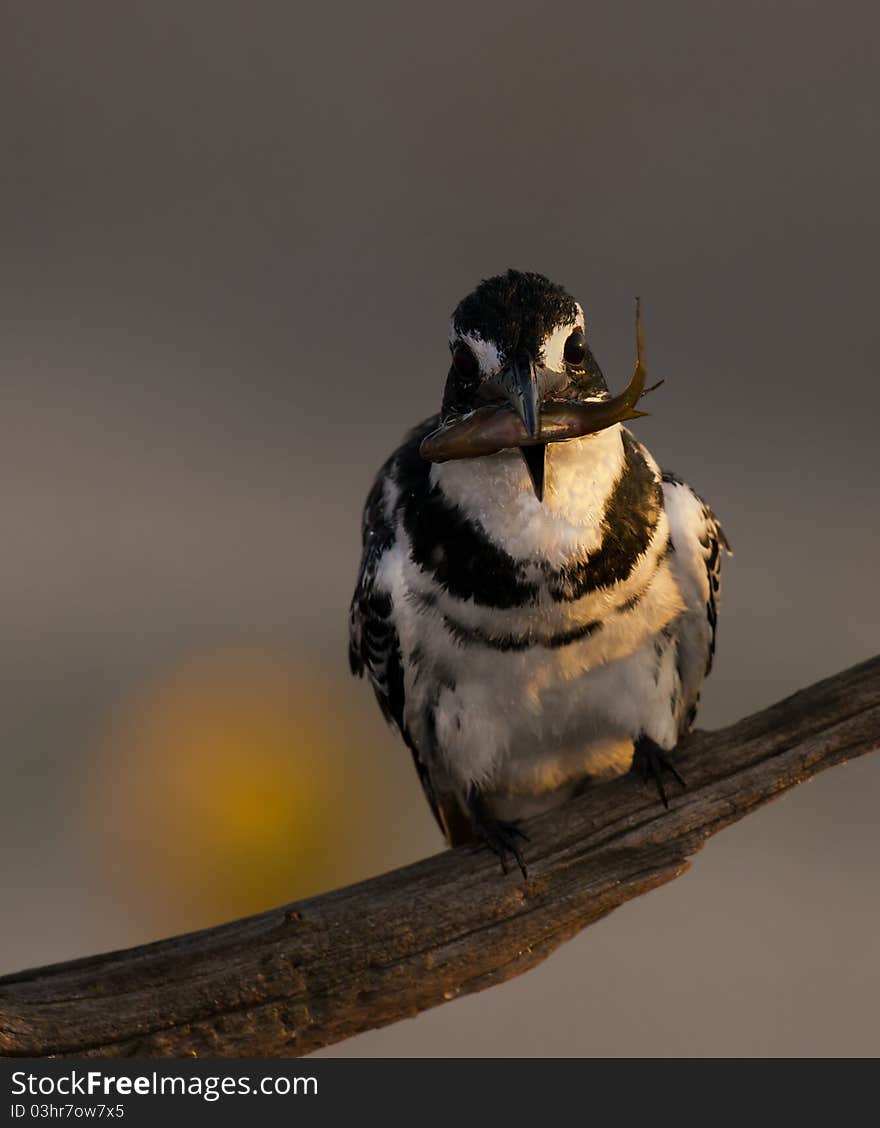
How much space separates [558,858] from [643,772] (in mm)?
157

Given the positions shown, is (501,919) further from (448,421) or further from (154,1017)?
(448,421)

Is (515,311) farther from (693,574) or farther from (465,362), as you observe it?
(693,574)

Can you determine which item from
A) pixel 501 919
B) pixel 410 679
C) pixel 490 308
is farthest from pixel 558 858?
pixel 490 308

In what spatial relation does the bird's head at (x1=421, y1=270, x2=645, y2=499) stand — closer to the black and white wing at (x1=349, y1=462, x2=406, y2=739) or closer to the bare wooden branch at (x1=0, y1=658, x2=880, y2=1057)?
the black and white wing at (x1=349, y1=462, x2=406, y2=739)

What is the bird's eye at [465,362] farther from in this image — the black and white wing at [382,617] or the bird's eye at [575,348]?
the black and white wing at [382,617]

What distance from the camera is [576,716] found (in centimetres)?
188

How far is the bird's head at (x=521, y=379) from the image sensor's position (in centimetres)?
156

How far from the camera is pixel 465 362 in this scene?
166 cm

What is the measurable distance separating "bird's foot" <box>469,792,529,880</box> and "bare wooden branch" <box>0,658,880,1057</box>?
1 centimetres

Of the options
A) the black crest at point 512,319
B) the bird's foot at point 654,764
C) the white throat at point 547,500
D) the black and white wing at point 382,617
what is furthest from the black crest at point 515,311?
the bird's foot at point 654,764

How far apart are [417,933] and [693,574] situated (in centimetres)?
58

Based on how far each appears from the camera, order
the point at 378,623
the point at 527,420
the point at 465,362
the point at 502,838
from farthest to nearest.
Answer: the point at 378,623
the point at 502,838
the point at 465,362
the point at 527,420

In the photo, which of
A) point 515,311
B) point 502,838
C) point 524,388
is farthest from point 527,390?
point 502,838

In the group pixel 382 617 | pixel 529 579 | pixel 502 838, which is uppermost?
pixel 382 617
